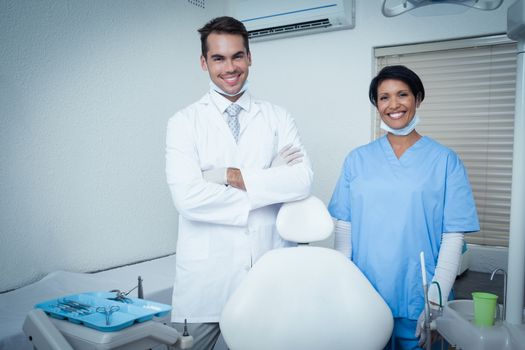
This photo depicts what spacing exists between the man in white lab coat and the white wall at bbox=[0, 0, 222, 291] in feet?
2.93

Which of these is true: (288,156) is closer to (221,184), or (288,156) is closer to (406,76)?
(221,184)

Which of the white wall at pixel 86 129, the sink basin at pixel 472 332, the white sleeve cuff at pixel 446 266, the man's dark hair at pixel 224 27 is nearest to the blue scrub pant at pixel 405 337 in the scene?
the white sleeve cuff at pixel 446 266

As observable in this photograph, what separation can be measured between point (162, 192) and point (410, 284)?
1.75m

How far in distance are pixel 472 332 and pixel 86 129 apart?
1996 mm

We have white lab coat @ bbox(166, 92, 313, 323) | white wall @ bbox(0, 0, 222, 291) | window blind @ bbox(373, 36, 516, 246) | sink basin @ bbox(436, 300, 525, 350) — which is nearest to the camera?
sink basin @ bbox(436, 300, 525, 350)

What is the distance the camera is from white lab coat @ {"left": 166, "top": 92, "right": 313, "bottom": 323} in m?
1.40

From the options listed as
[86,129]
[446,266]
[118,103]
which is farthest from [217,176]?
[118,103]

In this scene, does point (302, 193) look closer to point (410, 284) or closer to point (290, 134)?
point (290, 134)

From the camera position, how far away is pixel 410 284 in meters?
1.37

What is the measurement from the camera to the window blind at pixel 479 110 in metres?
2.63

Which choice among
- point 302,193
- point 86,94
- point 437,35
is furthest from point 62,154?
point 437,35

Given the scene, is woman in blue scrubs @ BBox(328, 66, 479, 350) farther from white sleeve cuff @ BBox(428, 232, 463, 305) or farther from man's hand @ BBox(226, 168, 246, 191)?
man's hand @ BBox(226, 168, 246, 191)

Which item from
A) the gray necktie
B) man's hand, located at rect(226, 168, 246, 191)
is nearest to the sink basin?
man's hand, located at rect(226, 168, 246, 191)

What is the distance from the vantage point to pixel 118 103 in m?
2.40
